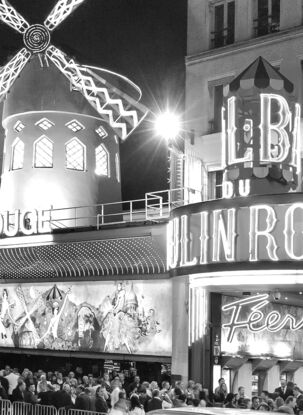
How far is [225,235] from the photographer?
20766 millimetres

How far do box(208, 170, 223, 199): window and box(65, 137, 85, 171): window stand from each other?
800cm

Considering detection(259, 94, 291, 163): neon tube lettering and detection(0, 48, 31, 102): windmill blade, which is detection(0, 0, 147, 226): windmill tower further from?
detection(259, 94, 291, 163): neon tube lettering

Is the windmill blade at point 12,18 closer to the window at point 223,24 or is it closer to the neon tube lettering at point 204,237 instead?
the window at point 223,24

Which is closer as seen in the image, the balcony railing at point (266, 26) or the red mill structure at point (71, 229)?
the balcony railing at point (266, 26)

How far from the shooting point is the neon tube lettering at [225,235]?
2064cm

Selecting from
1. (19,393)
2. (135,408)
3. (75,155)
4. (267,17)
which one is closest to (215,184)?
(267,17)

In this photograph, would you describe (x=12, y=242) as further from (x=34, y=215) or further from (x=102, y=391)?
(x=102, y=391)

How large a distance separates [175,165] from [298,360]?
716 cm

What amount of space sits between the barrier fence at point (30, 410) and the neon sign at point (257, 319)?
24.6ft

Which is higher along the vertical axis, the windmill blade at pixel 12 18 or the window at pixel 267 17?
the windmill blade at pixel 12 18

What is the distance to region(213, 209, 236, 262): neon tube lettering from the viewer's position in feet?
67.7

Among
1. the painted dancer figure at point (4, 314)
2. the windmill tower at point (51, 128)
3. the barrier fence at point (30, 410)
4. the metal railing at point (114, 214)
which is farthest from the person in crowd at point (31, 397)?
the windmill tower at point (51, 128)

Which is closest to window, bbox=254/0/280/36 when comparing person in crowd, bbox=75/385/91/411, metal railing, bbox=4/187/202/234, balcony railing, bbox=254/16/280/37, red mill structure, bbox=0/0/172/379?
balcony railing, bbox=254/16/280/37

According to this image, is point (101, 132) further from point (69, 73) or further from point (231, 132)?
point (231, 132)
